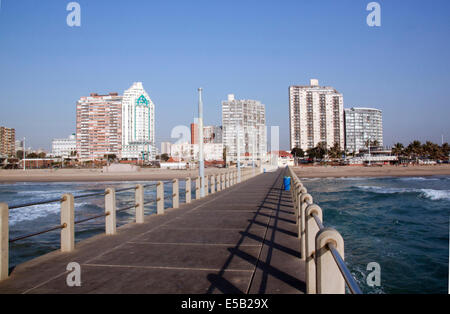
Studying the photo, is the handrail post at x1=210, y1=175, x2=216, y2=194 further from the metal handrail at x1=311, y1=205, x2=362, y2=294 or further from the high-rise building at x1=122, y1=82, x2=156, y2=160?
the high-rise building at x1=122, y1=82, x2=156, y2=160

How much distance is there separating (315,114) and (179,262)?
182695mm

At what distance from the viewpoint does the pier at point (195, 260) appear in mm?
4012

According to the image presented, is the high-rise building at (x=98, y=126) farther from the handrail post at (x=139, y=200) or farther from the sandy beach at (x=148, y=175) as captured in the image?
the handrail post at (x=139, y=200)

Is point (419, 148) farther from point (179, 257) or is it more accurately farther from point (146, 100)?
point (179, 257)

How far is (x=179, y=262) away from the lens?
18.5ft

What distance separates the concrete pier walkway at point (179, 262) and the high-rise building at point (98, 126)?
610 ft

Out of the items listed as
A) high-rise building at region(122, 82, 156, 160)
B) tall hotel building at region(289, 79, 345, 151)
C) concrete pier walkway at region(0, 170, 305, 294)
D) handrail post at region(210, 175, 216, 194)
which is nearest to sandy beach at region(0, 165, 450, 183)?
handrail post at region(210, 175, 216, 194)

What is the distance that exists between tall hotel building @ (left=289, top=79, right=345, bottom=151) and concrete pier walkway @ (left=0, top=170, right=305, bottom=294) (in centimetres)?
17744

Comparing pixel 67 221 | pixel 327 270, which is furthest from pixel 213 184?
pixel 327 270

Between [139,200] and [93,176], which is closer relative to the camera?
[139,200]

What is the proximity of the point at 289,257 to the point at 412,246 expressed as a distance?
8.87 meters

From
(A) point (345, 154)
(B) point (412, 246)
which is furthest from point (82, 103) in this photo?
(B) point (412, 246)

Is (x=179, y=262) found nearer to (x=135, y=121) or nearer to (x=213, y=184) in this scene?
(x=213, y=184)

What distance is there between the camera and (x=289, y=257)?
5863 millimetres
